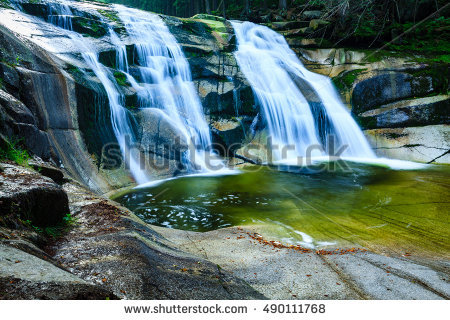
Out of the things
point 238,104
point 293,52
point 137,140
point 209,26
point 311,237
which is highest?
point 209,26

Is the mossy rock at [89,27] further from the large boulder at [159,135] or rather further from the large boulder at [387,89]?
the large boulder at [387,89]

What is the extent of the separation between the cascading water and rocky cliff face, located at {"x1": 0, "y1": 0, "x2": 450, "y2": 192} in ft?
1.43

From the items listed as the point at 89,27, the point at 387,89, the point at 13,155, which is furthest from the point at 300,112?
the point at 13,155

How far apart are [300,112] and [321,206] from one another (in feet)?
25.0

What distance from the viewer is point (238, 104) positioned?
1355 cm

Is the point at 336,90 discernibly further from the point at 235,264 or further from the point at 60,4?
the point at 60,4

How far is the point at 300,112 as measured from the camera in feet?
45.9

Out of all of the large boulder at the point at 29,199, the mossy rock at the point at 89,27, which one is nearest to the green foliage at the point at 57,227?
the large boulder at the point at 29,199

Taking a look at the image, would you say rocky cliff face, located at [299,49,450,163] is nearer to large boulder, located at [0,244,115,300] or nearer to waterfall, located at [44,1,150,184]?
waterfall, located at [44,1,150,184]

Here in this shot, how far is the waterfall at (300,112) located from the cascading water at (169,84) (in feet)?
10.5

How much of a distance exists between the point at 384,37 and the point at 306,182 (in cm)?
1202

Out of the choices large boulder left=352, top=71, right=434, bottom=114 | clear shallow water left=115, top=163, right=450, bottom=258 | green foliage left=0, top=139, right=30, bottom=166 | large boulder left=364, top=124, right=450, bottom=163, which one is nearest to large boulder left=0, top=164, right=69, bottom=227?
green foliage left=0, top=139, right=30, bottom=166

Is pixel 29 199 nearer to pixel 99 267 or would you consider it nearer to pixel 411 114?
pixel 99 267

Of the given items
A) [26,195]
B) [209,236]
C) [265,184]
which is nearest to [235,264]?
[209,236]
